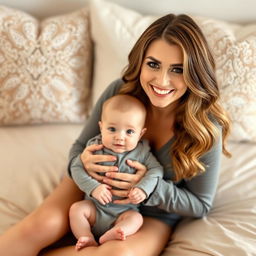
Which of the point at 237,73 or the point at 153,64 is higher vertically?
the point at 153,64

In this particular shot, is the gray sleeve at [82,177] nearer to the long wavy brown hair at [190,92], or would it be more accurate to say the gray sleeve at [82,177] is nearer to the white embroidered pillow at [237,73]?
the long wavy brown hair at [190,92]

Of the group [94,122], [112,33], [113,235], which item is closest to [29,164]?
[94,122]

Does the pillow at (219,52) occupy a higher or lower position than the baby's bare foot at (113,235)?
higher

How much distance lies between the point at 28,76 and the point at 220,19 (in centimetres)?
93

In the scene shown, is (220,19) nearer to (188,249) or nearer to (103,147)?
(103,147)

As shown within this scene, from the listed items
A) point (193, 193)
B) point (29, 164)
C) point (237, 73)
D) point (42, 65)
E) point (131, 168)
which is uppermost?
point (237, 73)

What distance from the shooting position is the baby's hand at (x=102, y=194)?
4.17 ft

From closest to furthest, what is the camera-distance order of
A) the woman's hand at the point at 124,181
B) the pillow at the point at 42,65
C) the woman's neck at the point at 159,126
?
1. the woman's hand at the point at 124,181
2. the woman's neck at the point at 159,126
3. the pillow at the point at 42,65

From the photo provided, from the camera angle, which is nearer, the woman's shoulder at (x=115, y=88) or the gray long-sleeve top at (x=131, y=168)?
the gray long-sleeve top at (x=131, y=168)

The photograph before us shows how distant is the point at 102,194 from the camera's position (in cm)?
127

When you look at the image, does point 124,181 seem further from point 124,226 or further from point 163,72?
point 163,72

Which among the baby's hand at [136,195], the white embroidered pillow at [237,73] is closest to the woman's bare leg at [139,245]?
the baby's hand at [136,195]

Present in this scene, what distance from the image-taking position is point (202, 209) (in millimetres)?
1401

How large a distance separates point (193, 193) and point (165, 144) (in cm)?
20
